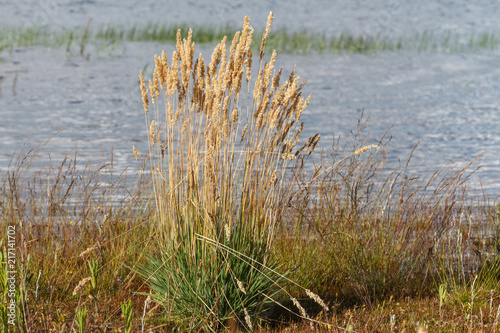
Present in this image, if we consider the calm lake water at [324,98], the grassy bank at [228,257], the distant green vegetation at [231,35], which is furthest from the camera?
the distant green vegetation at [231,35]

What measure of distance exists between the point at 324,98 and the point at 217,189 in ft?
41.0

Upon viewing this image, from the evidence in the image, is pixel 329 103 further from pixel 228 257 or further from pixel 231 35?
pixel 228 257

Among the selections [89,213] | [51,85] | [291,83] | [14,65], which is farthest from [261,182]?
[14,65]

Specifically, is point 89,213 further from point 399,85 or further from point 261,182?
point 399,85

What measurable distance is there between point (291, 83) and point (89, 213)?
7.68 feet

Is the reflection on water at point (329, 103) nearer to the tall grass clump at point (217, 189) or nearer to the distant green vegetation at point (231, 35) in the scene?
the distant green vegetation at point (231, 35)

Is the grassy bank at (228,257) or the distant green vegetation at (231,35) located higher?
the grassy bank at (228,257)

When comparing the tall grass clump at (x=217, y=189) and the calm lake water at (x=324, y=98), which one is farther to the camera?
the calm lake water at (x=324, y=98)

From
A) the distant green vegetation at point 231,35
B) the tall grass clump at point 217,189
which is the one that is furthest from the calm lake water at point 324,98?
the tall grass clump at point 217,189

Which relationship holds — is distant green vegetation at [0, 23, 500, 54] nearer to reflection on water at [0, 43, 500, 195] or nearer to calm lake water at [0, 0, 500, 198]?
calm lake water at [0, 0, 500, 198]

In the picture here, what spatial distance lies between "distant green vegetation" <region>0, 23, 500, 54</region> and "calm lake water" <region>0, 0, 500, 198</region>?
651 millimetres

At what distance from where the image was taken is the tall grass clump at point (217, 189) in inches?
151

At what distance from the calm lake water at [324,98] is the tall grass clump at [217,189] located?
369 cm

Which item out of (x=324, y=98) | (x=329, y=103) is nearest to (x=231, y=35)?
(x=324, y=98)
